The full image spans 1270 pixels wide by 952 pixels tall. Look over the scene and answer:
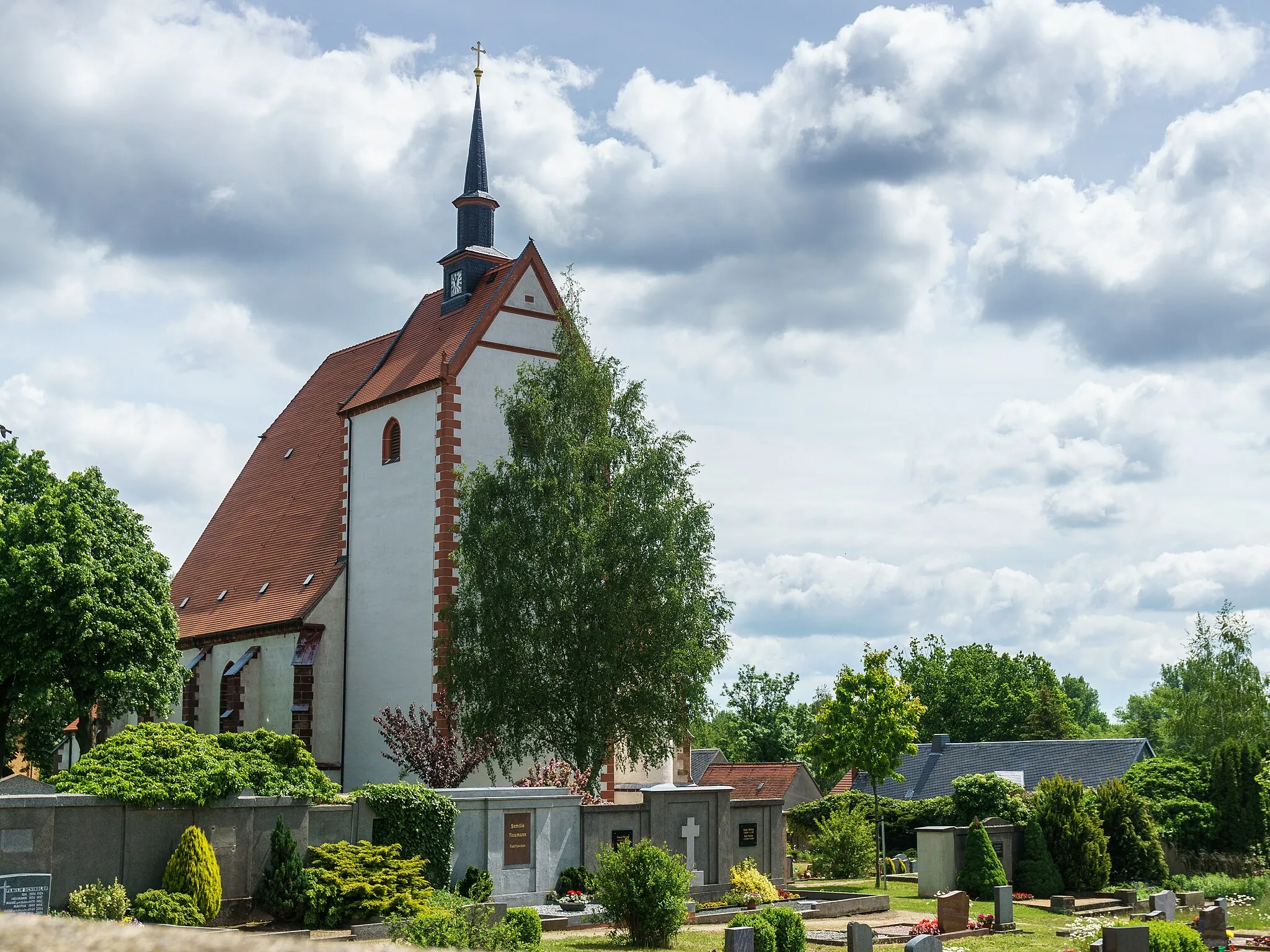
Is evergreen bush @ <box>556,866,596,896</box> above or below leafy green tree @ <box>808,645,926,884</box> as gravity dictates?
below

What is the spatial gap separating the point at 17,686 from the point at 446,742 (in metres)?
10.8

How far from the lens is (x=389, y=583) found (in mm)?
35156

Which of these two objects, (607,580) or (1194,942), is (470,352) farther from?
(1194,942)

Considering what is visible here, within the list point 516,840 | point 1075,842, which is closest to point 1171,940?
point 516,840

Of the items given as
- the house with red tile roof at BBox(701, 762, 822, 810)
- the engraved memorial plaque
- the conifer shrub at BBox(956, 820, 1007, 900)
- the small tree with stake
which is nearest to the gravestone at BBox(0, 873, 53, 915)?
the engraved memorial plaque

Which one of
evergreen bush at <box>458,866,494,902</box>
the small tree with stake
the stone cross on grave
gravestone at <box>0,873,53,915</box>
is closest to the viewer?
gravestone at <box>0,873,53,915</box>

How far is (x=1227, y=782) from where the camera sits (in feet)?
120

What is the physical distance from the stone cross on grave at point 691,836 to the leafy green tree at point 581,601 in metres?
3.54

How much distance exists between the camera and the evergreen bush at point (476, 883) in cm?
2236

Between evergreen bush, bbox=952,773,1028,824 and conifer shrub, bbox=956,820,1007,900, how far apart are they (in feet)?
15.8

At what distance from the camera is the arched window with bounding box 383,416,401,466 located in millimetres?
36375

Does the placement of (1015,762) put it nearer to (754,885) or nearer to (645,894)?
(754,885)

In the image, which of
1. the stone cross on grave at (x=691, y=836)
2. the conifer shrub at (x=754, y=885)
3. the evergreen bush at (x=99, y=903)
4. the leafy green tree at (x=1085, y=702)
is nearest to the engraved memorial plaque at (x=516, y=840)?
the stone cross on grave at (x=691, y=836)

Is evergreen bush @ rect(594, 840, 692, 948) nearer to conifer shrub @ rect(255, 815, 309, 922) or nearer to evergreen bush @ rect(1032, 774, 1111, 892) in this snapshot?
conifer shrub @ rect(255, 815, 309, 922)
